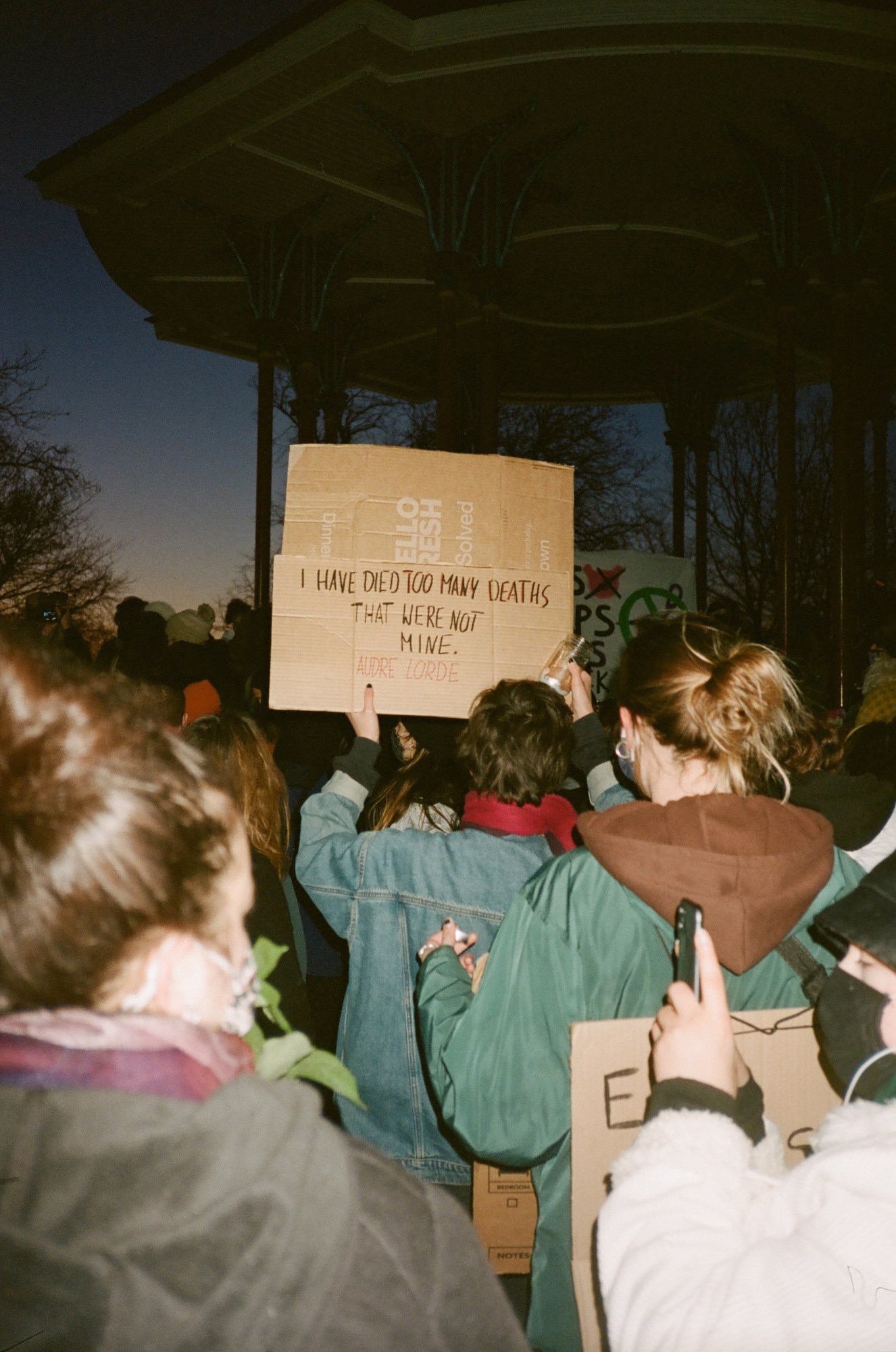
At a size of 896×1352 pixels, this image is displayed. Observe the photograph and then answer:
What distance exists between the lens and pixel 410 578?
9.37ft

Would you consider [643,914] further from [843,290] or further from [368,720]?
[843,290]

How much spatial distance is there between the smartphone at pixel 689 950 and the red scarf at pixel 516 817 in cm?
110

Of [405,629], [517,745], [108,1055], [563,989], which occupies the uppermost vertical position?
[405,629]

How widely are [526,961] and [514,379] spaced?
2299 centimetres

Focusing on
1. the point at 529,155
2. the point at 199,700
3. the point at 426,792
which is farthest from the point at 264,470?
the point at 426,792

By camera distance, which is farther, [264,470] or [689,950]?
[264,470]

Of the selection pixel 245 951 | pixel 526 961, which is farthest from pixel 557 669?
pixel 245 951

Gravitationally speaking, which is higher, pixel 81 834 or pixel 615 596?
pixel 615 596

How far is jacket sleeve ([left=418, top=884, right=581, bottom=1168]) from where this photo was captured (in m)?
1.70

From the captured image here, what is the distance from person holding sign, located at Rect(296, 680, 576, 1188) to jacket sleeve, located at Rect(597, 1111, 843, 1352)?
50.9 inches

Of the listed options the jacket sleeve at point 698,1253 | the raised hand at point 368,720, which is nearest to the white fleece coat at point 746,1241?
the jacket sleeve at point 698,1253

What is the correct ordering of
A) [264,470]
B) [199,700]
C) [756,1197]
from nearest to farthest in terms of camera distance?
[756,1197], [199,700], [264,470]

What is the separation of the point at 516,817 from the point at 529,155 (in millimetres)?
11836

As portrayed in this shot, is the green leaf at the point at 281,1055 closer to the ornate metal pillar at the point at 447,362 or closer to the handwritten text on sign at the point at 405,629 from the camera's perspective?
the handwritten text on sign at the point at 405,629
